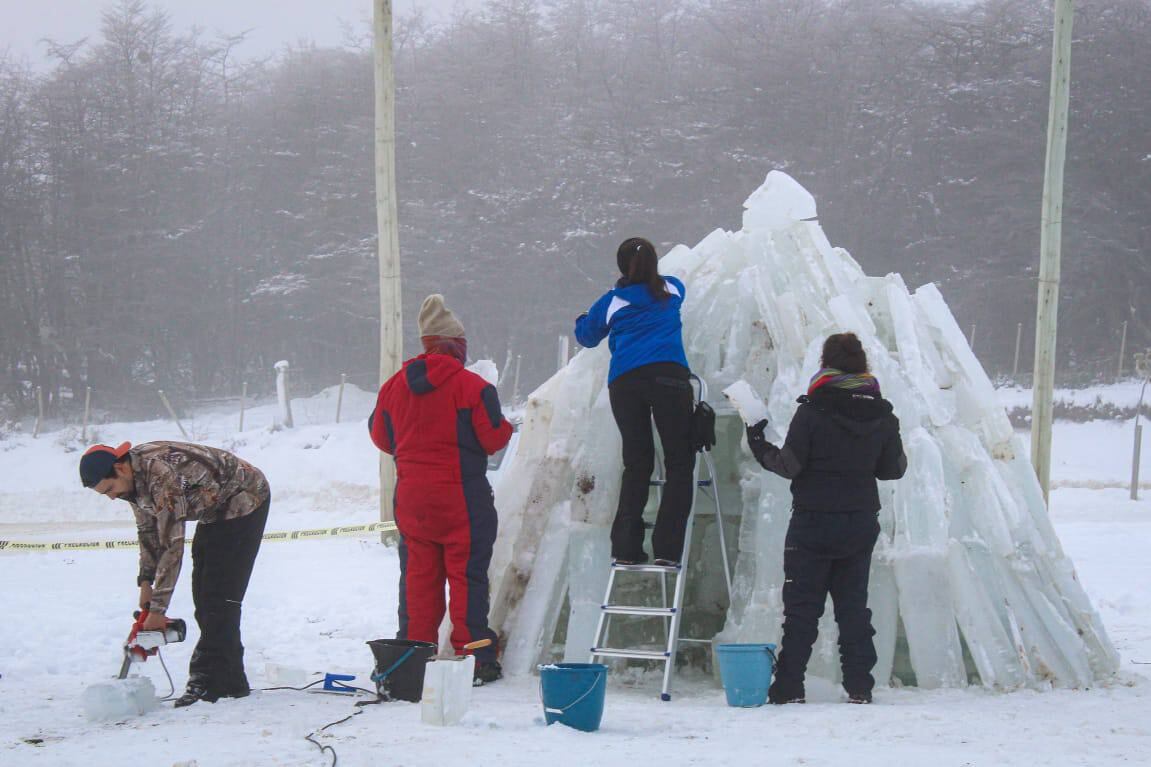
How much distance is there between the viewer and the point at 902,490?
548cm

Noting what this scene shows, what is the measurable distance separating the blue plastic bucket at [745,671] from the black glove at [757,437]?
0.79 meters

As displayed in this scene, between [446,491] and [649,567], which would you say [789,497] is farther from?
[446,491]

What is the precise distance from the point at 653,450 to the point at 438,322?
1111 millimetres

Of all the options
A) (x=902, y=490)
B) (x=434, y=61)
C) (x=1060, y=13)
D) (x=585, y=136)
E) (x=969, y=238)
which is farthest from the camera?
(x=434, y=61)

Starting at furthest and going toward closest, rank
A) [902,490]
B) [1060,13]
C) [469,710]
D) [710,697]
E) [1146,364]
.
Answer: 1. [1146,364]
2. [1060,13]
3. [902,490]
4. [710,697]
5. [469,710]

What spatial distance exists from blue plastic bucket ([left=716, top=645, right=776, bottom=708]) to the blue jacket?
4.32 ft

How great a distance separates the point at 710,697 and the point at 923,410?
1722 mm

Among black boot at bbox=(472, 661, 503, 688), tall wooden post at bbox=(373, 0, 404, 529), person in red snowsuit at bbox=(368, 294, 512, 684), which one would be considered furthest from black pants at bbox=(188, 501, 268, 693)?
tall wooden post at bbox=(373, 0, 404, 529)

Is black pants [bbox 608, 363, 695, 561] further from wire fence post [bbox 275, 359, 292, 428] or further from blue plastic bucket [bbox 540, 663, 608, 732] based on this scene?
wire fence post [bbox 275, 359, 292, 428]

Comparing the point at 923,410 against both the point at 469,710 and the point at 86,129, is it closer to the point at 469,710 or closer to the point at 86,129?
the point at 469,710

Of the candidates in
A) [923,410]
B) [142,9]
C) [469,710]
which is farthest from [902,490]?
[142,9]

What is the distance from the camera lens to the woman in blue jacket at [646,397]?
5.25 meters

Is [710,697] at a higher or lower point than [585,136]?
lower

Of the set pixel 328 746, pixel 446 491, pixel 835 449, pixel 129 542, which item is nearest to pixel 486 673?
pixel 446 491
